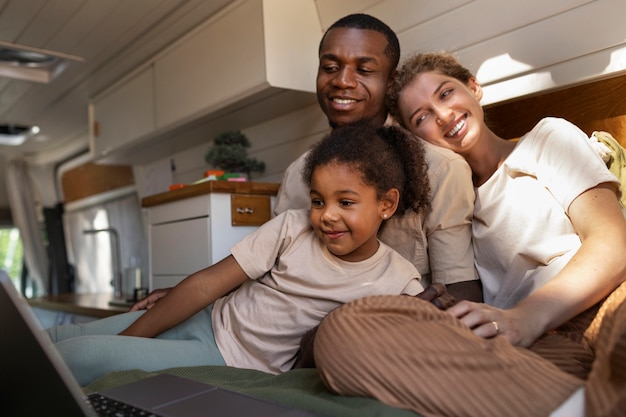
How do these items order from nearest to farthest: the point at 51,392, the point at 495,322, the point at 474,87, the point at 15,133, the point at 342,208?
the point at 51,392 < the point at 495,322 < the point at 342,208 < the point at 474,87 < the point at 15,133

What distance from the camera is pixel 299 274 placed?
3.96 feet

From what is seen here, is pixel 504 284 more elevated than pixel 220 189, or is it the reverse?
pixel 220 189

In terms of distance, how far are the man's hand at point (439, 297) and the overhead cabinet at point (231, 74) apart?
134cm

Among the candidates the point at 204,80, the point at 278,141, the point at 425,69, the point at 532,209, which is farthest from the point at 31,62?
the point at 532,209

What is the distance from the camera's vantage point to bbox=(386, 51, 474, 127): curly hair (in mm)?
1490

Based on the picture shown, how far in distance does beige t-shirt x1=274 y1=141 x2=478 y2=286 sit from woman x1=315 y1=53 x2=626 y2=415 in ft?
0.14

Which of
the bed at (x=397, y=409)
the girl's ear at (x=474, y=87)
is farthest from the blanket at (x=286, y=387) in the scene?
the girl's ear at (x=474, y=87)

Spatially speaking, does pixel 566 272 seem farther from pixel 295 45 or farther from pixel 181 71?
pixel 181 71

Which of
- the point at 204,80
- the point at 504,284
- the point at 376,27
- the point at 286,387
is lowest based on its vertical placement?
the point at 286,387

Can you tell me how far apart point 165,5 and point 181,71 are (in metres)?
0.34

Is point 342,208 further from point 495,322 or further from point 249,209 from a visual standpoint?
point 249,209

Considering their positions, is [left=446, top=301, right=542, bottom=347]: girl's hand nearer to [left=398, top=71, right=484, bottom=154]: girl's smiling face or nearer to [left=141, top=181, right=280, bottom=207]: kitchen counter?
[left=398, top=71, right=484, bottom=154]: girl's smiling face

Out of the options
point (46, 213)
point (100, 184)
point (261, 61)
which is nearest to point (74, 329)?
point (261, 61)

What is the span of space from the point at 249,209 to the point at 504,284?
43.6 inches
